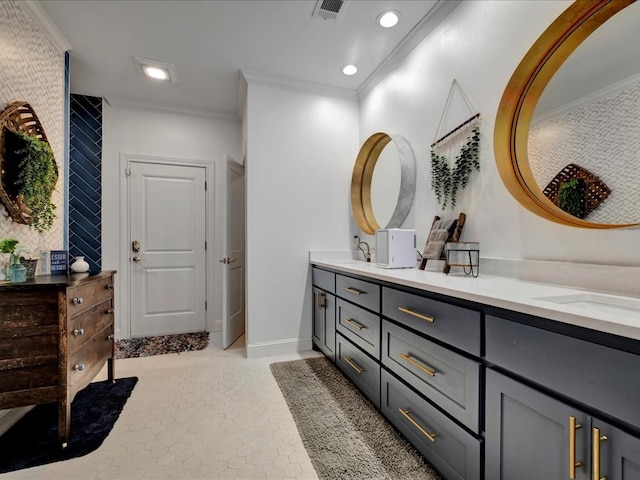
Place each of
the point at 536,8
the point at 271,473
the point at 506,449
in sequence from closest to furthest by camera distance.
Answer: the point at 506,449 < the point at 271,473 < the point at 536,8

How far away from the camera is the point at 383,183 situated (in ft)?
8.77

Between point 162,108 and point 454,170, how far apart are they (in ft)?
10.7

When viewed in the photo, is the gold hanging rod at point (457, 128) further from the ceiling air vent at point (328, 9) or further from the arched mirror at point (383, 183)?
the ceiling air vent at point (328, 9)

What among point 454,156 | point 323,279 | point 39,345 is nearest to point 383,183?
point 454,156

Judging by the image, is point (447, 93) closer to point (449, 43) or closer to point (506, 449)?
point (449, 43)

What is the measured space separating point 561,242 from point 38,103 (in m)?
3.32

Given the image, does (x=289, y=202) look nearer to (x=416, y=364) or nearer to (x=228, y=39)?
(x=228, y=39)

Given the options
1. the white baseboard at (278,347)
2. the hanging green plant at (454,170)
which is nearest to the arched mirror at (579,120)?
the hanging green plant at (454,170)

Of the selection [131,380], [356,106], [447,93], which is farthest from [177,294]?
[447,93]

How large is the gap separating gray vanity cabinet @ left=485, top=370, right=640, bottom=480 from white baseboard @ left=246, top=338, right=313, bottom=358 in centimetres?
198

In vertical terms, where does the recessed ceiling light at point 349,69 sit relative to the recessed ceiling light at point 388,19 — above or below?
below

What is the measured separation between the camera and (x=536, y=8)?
1438mm

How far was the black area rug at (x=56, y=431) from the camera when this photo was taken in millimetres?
1449

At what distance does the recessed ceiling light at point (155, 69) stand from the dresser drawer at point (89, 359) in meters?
2.21
